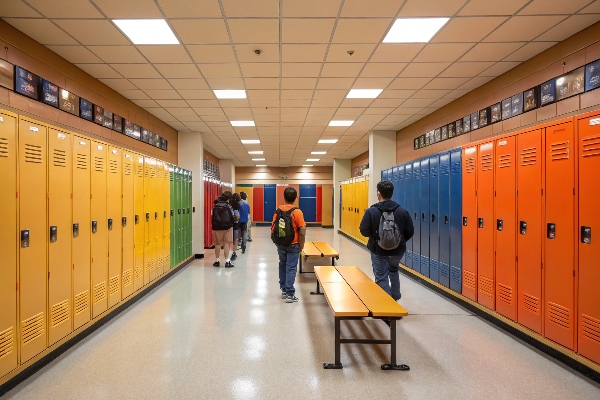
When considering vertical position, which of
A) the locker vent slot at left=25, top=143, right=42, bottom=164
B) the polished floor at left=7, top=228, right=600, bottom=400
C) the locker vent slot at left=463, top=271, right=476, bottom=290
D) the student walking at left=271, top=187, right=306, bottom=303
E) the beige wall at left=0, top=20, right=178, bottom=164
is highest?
the beige wall at left=0, top=20, right=178, bottom=164

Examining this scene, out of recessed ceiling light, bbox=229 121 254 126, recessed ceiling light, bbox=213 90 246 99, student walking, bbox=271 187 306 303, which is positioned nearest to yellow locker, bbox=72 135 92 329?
student walking, bbox=271 187 306 303

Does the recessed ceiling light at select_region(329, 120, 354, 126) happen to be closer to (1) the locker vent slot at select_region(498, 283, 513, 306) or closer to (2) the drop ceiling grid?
(2) the drop ceiling grid

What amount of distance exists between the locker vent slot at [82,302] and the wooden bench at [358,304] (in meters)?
2.32

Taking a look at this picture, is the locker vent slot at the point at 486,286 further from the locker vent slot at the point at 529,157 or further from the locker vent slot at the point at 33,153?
the locker vent slot at the point at 33,153

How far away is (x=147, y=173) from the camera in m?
4.70

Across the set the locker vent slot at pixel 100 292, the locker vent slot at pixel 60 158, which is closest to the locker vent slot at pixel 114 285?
the locker vent slot at pixel 100 292

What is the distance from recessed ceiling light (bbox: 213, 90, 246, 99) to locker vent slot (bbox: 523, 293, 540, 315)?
4430mm

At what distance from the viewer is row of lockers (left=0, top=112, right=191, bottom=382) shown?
7.59 feet

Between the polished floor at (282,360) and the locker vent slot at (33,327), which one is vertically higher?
the locker vent slot at (33,327)

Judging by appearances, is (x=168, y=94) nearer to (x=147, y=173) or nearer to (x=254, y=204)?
(x=147, y=173)

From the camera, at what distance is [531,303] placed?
305 cm

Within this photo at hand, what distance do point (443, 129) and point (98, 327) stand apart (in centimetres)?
600

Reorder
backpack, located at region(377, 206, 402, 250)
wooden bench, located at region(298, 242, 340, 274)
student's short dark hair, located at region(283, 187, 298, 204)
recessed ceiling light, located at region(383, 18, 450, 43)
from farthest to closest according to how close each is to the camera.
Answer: wooden bench, located at region(298, 242, 340, 274), student's short dark hair, located at region(283, 187, 298, 204), backpack, located at region(377, 206, 402, 250), recessed ceiling light, located at region(383, 18, 450, 43)

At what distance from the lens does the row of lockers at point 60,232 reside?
2312 millimetres
